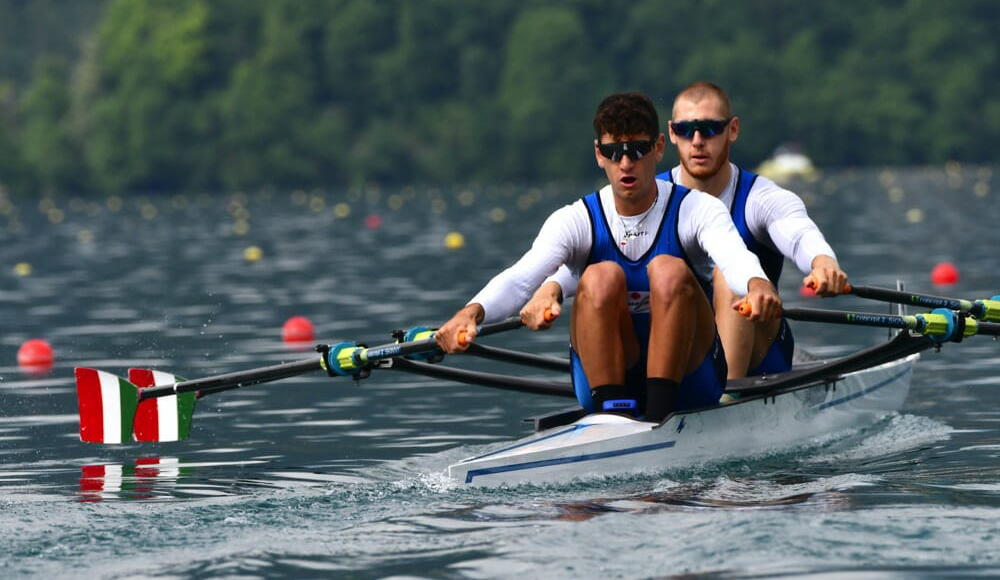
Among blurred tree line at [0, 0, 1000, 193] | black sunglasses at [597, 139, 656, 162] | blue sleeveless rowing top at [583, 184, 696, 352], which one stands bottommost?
blue sleeveless rowing top at [583, 184, 696, 352]

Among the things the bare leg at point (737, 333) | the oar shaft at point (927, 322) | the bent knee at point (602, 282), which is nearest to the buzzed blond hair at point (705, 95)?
the bare leg at point (737, 333)

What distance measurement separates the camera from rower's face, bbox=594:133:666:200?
820 centimetres

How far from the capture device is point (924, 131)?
78688 millimetres

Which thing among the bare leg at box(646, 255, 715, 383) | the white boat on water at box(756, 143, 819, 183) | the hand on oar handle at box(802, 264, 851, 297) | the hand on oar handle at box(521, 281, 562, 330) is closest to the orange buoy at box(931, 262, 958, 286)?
the hand on oar handle at box(802, 264, 851, 297)

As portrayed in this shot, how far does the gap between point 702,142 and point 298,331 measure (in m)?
6.86

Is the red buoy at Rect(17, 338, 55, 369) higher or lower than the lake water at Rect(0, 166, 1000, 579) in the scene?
higher

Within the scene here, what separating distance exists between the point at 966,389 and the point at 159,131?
2728 inches

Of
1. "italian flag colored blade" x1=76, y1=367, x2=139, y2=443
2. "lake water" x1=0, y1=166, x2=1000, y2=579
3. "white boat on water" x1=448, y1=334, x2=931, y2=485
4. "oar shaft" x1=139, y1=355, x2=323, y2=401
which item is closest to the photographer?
"lake water" x1=0, y1=166, x2=1000, y2=579

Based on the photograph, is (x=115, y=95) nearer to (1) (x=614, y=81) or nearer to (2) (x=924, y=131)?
(1) (x=614, y=81)

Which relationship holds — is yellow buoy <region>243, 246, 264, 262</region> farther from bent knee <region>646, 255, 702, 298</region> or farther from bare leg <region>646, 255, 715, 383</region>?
bent knee <region>646, 255, 702, 298</region>

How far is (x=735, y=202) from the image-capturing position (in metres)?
9.52

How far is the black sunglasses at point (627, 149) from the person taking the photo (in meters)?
8.20

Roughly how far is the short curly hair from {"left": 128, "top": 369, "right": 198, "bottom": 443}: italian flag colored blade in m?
3.34

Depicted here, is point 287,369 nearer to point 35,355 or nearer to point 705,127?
point 705,127
